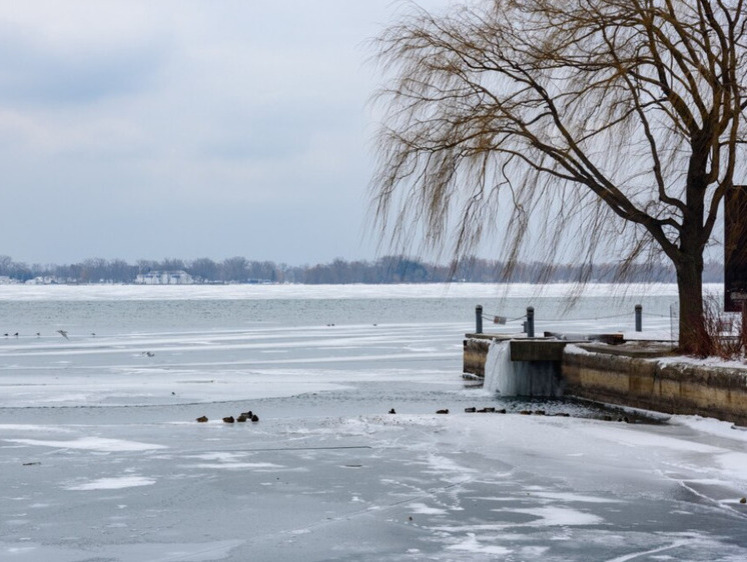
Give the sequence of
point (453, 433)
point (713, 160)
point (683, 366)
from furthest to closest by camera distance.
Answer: point (713, 160) < point (683, 366) < point (453, 433)

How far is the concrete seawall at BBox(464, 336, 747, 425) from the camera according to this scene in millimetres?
13734

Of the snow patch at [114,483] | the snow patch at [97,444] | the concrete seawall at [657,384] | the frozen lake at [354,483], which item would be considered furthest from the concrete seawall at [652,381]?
the snow patch at [114,483]

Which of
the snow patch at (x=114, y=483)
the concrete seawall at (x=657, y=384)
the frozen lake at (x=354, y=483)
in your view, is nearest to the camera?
the frozen lake at (x=354, y=483)

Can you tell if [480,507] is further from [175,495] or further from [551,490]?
[175,495]

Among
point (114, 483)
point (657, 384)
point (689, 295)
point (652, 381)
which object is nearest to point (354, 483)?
point (114, 483)

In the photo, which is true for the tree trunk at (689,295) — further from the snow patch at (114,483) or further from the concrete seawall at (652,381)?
the snow patch at (114,483)

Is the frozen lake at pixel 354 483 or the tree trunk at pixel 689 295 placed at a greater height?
the tree trunk at pixel 689 295

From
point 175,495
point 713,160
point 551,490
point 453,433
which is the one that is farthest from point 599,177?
point 175,495

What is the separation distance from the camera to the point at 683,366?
15469mm

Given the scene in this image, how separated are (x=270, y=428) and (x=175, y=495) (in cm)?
461

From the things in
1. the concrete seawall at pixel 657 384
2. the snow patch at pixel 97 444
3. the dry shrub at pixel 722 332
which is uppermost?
the dry shrub at pixel 722 332

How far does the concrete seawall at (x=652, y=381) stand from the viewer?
1373 centimetres

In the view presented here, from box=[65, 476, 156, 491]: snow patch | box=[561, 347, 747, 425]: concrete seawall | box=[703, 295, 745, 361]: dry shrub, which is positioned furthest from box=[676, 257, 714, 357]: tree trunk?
box=[65, 476, 156, 491]: snow patch

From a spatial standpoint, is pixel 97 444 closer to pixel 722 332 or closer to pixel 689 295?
pixel 722 332
